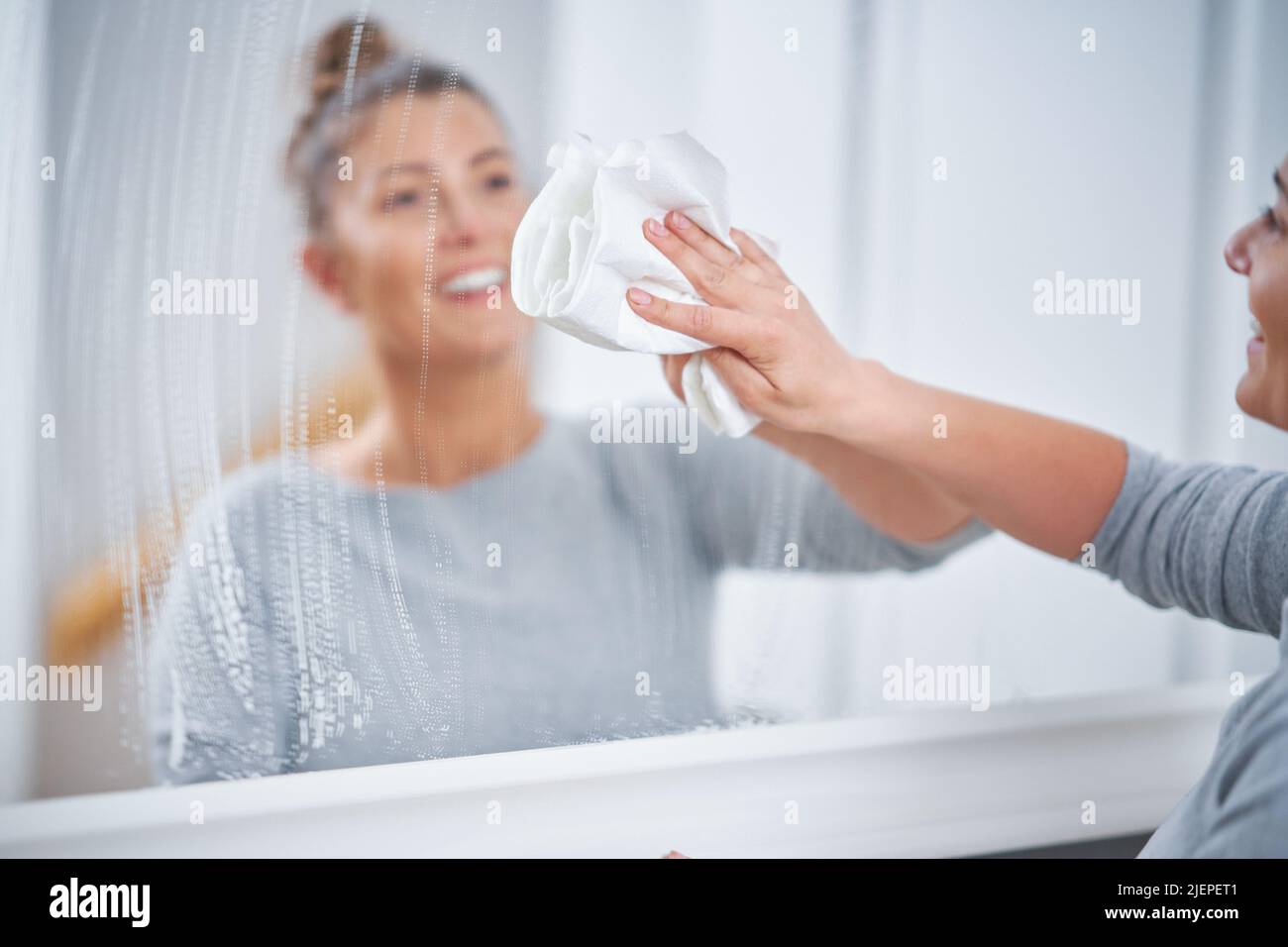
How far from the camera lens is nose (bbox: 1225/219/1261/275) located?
0.71m

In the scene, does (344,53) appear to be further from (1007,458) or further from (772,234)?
(1007,458)

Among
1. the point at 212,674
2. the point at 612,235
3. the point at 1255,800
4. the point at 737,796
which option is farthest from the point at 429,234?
the point at 1255,800

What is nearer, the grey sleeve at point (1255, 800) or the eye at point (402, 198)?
the grey sleeve at point (1255, 800)

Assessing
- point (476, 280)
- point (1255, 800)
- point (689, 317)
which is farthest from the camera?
point (476, 280)

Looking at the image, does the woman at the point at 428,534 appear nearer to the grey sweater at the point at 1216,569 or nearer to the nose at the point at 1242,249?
the grey sweater at the point at 1216,569

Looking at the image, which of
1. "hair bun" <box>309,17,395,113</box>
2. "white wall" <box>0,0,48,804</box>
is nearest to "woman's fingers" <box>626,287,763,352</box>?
"hair bun" <box>309,17,395,113</box>

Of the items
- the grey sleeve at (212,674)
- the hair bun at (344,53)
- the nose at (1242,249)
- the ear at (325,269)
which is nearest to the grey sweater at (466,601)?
the grey sleeve at (212,674)

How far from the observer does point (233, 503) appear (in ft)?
1.91

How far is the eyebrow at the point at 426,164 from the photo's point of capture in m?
0.60

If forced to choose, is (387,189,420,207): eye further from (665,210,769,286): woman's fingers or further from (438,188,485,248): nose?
(665,210,769,286): woman's fingers

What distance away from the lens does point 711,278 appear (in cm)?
54

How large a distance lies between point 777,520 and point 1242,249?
40 centimetres

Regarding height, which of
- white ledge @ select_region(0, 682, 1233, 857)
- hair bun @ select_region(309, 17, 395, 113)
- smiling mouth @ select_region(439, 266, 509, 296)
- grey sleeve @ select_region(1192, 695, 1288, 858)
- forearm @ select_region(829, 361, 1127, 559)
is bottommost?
white ledge @ select_region(0, 682, 1233, 857)

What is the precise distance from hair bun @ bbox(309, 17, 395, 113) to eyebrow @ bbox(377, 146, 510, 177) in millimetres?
52
